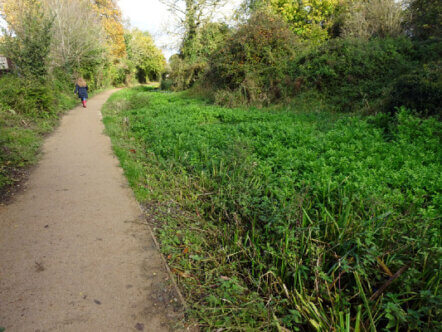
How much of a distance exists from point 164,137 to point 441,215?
5786 millimetres

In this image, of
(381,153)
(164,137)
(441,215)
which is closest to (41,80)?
(164,137)

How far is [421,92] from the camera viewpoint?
6082 millimetres

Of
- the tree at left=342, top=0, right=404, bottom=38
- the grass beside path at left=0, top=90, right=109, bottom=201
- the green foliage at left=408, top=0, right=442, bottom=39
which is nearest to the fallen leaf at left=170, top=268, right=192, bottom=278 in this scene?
the grass beside path at left=0, top=90, right=109, bottom=201

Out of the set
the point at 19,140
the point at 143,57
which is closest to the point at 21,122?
the point at 19,140

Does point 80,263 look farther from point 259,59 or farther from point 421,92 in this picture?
point 259,59

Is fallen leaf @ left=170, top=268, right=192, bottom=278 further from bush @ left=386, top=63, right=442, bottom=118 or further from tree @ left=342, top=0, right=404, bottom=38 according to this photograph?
tree @ left=342, top=0, right=404, bottom=38

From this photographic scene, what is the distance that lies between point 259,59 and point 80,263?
41.0 feet

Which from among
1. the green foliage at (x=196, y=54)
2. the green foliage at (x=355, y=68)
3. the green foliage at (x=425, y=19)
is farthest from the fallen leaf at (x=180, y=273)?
the green foliage at (x=196, y=54)

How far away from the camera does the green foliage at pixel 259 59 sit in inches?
479

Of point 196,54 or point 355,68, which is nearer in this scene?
point 355,68

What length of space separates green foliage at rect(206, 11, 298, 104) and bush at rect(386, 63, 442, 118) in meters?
5.35

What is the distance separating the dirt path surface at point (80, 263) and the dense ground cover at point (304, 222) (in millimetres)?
331

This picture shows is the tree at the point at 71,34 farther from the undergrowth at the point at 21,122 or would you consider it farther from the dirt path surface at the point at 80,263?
the dirt path surface at the point at 80,263

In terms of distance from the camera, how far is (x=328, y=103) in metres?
9.95
